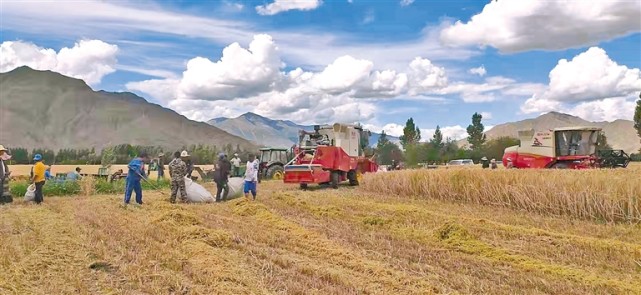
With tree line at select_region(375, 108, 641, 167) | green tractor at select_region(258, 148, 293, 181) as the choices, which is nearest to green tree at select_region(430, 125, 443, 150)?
tree line at select_region(375, 108, 641, 167)

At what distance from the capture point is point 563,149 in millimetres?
23828

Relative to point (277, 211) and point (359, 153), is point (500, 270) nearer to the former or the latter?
point (277, 211)

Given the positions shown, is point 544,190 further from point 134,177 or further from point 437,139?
point 437,139

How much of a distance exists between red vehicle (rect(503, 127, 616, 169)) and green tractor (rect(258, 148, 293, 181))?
11.2 meters

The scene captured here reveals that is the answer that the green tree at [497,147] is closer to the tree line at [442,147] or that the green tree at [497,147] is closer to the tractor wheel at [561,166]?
the tree line at [442,147]

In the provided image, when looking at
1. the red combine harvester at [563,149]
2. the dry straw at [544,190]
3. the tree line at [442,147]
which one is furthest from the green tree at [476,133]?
the dry straw at [544,190]

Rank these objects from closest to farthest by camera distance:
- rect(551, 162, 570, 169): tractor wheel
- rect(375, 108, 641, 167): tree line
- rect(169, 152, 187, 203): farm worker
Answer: rect(169, 152, 187, 203): farm worker, rect(551, 162, 570, 169): tractor wheel, rect(375, 108, 641, 167): tree line

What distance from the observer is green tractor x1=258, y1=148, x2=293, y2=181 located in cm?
2741

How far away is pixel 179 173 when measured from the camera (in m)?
15.7

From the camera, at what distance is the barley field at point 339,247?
20.1ft

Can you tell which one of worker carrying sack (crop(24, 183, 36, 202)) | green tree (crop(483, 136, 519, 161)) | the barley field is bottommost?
the barley field

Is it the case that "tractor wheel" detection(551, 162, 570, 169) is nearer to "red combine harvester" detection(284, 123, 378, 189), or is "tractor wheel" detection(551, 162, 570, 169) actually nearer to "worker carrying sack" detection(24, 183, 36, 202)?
"red combine harvester" detection(284, 123, 378, 189)

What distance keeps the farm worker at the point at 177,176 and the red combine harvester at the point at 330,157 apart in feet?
16.7

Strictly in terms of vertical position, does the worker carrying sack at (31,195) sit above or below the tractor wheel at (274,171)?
below
